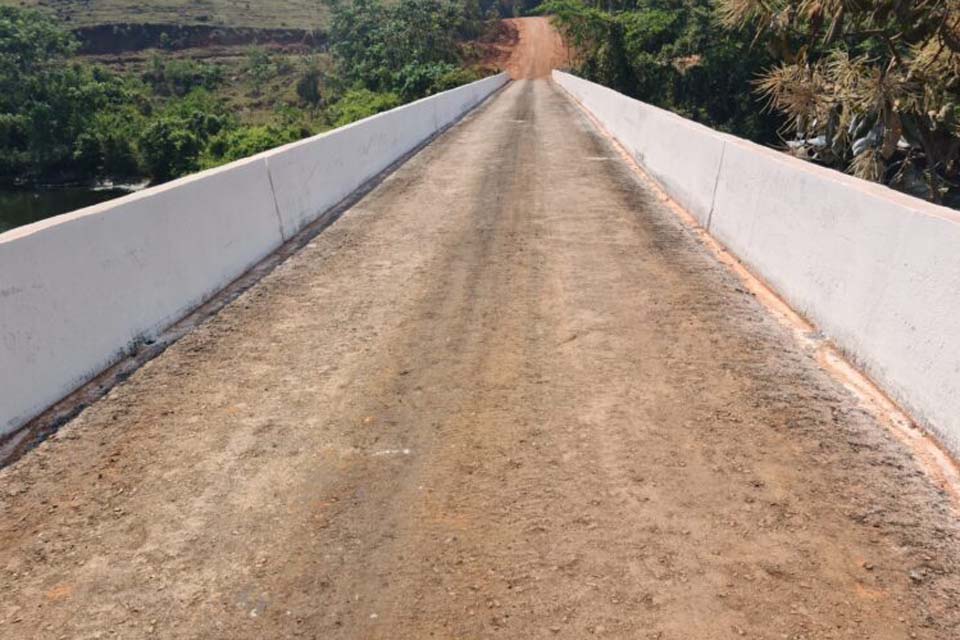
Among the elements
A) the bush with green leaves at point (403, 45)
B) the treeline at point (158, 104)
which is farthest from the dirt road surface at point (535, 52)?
the treeline at point (158, 104)

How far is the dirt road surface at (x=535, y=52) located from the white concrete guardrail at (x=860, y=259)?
58.9 meters

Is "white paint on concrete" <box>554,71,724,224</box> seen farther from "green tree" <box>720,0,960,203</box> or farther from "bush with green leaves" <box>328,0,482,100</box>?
"bush with green leaves" <box>328,0,482,100</box>

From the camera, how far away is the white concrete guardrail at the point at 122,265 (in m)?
4.19

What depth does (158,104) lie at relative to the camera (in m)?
68.8

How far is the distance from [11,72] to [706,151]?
70.6 m

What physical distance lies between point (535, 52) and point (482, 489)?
242ft

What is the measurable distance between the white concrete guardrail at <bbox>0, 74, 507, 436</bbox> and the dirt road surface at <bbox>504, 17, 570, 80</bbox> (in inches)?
2317

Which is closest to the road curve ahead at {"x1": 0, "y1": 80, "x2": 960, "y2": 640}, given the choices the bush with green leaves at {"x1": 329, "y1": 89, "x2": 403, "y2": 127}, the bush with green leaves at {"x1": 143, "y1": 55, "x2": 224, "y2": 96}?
the bush with green leaves at {"x1": 329, "y1": 89, "x2": 403, "y2": 127}

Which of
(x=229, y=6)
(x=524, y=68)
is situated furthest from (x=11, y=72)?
(x=229, y=6)

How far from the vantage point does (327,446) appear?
4.08 m

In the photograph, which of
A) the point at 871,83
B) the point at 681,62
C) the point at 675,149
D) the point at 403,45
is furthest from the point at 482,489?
the point at 403,45

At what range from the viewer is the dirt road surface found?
65.1 m

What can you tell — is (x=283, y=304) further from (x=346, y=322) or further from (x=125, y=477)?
(x=125, y=477)

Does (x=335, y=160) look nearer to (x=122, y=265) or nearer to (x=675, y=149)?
(x=675, y=149)
